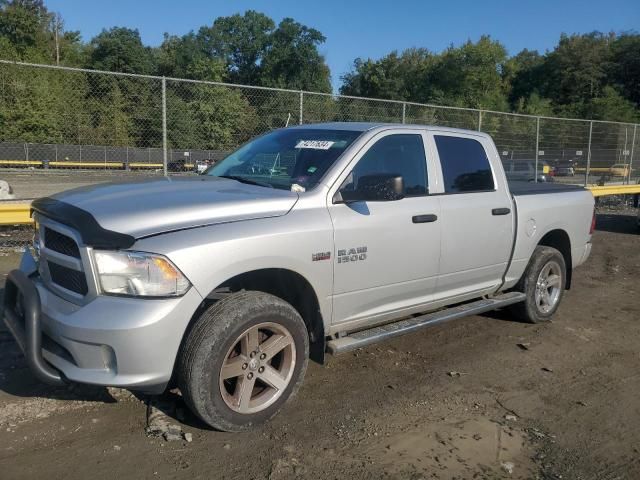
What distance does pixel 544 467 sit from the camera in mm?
3221

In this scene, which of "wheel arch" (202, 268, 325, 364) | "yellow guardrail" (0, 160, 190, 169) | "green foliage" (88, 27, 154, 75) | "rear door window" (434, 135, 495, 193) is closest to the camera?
"wheel arch" (202, 268, 325, 364)

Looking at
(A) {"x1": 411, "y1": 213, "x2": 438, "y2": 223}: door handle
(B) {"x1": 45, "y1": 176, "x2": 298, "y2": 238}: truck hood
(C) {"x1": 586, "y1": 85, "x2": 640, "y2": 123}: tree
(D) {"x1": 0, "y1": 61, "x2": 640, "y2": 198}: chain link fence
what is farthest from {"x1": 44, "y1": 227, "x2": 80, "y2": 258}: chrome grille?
(C) {"x1": 586, "y1": 85, "x2": 640, "y2": 123}: tree

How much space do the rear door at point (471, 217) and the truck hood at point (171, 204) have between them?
5.10ft

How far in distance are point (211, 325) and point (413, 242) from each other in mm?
1756

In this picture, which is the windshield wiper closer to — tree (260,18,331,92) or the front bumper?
the front bumper

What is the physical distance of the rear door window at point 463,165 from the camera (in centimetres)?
476

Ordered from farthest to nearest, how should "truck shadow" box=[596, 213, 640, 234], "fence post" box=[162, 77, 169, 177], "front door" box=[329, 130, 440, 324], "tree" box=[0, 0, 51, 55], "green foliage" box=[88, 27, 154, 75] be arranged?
"tree" box=[0, 0, 51, 55], "green foliage" box=[88, 27, 154, 75], "truck shadow" box=[596, 213, 640, 234], "fence post" box=[162, 77, 169, 177], "front door" box=[329, 130, 440, 324]

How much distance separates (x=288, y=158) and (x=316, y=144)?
0.79ft

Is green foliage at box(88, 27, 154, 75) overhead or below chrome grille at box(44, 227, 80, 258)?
overhead

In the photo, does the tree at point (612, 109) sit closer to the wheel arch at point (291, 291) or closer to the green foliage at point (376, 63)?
the green foliage at point (376, 63)

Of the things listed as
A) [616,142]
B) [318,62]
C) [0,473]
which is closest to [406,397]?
[0,473]

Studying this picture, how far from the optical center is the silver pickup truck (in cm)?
303

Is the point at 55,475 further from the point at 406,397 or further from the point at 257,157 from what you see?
the point at 257,157

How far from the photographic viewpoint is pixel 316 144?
4.33 metres
